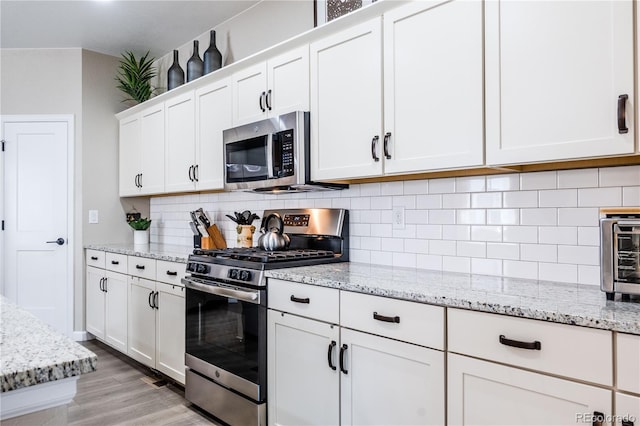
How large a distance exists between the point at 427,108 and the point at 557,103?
0.54 metres

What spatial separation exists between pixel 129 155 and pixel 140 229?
0.71m

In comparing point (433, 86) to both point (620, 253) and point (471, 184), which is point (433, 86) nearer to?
point (471, 184)

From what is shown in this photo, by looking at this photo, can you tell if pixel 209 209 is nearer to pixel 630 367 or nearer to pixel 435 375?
pixel 435 375

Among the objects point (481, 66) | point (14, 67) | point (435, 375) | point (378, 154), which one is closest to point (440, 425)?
point (435, 375)

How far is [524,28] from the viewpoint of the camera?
1.69 metres

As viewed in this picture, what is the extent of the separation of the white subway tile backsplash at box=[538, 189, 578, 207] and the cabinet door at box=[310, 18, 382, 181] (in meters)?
0.72

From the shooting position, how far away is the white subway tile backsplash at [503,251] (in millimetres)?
2006

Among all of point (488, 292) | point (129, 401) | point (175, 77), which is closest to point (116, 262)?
point (129, 401)

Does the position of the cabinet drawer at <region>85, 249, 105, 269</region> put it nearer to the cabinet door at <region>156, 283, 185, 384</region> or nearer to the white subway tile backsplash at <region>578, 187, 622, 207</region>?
the cabinet door at <region>156, 283, 185, 384</region>

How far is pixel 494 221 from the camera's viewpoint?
2.08m

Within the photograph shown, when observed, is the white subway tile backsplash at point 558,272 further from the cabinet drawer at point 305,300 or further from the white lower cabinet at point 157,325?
the white lower cabinet at point 157,325

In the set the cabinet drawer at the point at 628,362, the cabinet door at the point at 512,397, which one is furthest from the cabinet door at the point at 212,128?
the cabinet drawer at the point at 628,362

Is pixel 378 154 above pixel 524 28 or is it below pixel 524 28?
below

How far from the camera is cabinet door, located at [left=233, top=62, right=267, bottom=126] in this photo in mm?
2822
